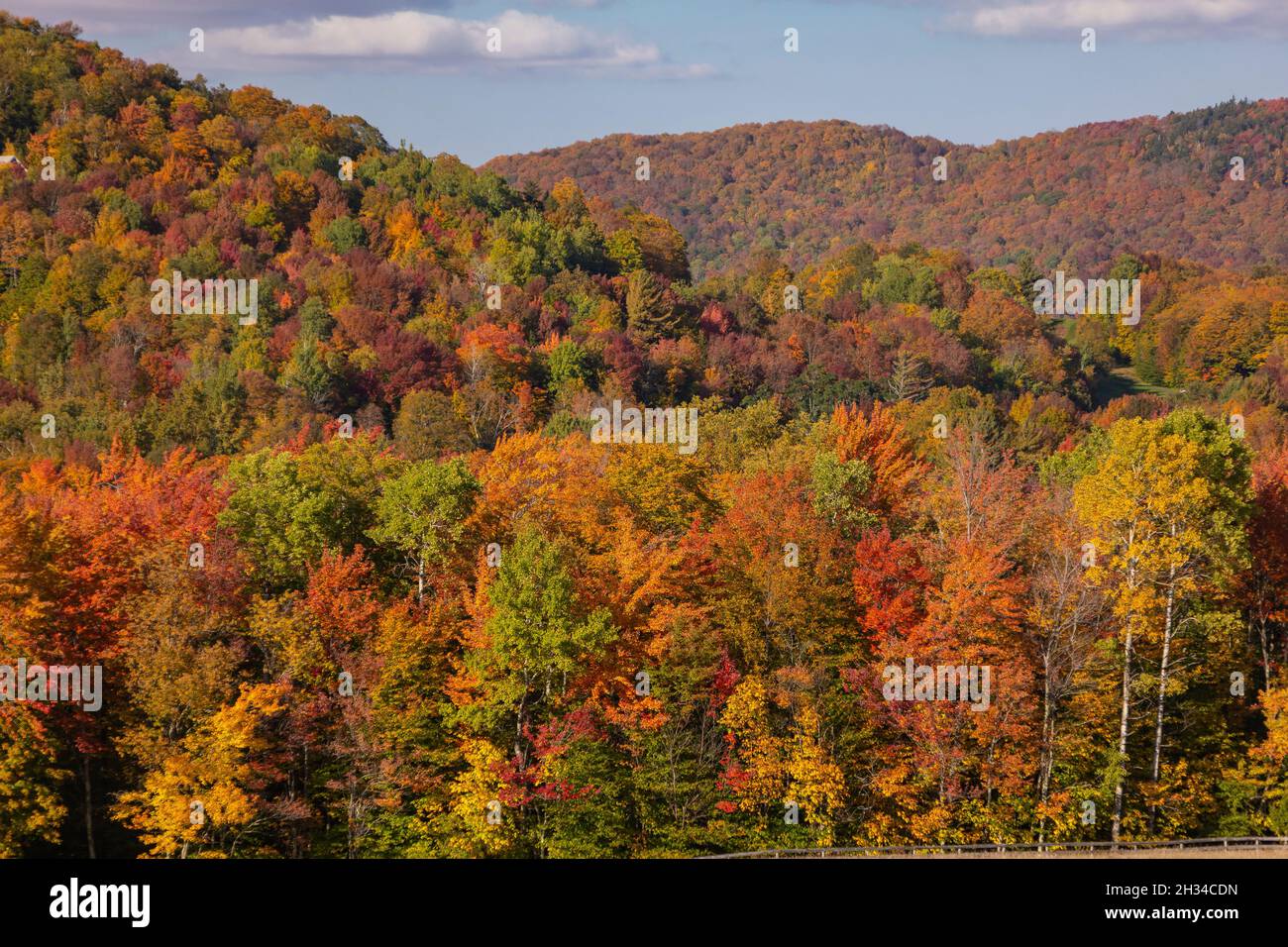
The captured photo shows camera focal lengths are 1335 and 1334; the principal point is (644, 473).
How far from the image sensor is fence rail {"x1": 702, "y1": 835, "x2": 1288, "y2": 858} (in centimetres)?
2962

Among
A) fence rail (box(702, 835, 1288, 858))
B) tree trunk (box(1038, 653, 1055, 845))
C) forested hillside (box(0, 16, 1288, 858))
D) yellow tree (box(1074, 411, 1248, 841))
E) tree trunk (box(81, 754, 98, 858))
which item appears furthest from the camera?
yellow tree (box(1074, 411, 1248, 841))

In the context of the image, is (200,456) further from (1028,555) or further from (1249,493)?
(1249,493)

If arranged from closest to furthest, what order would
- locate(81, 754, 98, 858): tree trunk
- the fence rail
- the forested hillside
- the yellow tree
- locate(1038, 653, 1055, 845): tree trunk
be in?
the fence rail
locate(81, 754, 98, 858): tree trunk
the forested hillside
locate(1038, 653, 1055, 845): tree trunk
the yellow tree

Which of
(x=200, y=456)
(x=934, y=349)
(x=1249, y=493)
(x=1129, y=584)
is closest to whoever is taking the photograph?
(x=1129, y=584)

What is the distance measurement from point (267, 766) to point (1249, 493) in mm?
27555

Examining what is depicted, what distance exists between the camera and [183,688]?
30094mm

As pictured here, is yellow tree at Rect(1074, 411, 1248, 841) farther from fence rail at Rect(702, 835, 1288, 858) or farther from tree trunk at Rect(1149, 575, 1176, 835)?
fence rail at Rect(702, 835, 1288, 858)

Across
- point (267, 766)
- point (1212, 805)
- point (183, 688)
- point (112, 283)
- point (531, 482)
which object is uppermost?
point (112, 283)

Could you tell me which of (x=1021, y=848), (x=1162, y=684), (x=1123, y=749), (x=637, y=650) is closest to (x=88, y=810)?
(x=637, y=650)

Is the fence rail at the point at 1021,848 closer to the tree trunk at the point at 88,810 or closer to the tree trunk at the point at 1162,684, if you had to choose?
the tree trunk at the point at 1162,684

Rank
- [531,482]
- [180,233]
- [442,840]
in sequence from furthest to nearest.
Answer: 1. [180,233]
2. [531,482]
3. [442,840]

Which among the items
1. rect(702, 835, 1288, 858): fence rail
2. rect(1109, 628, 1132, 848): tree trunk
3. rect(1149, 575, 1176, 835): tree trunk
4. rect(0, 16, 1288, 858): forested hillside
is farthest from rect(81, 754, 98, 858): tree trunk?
rect(1149, 575, 1176, 835): tree trunk

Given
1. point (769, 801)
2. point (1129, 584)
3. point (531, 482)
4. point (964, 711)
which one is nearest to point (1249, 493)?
point (1129, 584)

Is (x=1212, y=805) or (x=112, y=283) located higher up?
(x=112, y=283)
